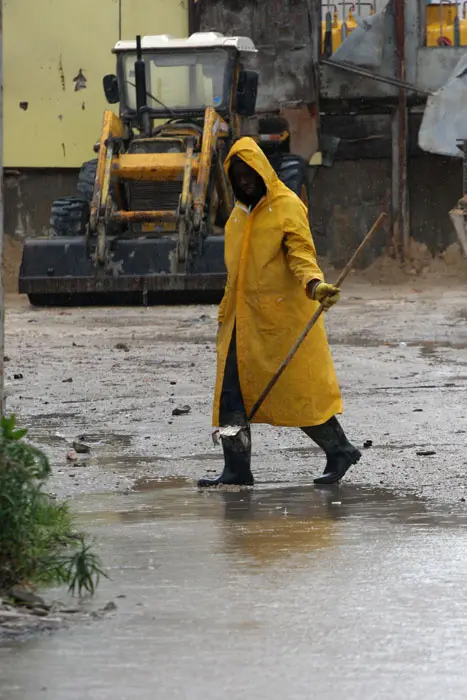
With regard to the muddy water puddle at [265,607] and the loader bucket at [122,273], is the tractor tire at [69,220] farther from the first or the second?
the muddy water puddle at [265,607]

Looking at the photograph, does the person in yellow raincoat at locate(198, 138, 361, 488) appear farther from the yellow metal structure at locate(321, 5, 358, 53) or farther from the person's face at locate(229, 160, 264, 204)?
the yellow metal structure at locate(321, 5, 358, 53)

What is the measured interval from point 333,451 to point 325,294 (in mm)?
821

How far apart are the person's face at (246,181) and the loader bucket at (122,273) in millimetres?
10298

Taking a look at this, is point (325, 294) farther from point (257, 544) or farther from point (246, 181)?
point (257, 544)

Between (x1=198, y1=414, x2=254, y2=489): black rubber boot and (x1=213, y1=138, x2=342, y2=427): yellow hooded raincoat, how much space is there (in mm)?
105

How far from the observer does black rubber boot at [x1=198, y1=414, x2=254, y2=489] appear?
788 centimetres

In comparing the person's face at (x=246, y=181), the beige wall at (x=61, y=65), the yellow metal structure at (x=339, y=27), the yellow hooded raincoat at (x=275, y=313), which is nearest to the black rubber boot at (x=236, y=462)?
the yellow hooded raincoat at (x=275, y=313)

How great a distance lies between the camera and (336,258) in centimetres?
2538

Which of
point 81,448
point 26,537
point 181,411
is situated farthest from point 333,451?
point 26,537

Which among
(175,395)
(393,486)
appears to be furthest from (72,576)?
(175,395)

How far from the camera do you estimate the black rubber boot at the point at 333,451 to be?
7.90 meters

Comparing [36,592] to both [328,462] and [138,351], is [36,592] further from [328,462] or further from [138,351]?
[138,351]

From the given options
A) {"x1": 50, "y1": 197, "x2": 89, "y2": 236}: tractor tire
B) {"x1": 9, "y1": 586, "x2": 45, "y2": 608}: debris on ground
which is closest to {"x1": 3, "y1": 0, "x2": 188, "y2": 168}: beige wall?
{"x1": 50, "y1": 197, "x2": 89, "y2": 236}: tractor tire

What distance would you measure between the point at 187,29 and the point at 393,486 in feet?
60.1
